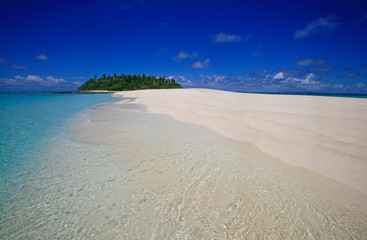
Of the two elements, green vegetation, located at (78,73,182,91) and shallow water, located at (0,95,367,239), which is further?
green vegetation, located at (78,73,182,91)

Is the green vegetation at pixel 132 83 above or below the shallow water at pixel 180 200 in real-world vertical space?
above

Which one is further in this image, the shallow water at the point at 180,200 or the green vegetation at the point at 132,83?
the green vegetation at the point at 132,83

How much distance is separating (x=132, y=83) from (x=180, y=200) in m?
83.7

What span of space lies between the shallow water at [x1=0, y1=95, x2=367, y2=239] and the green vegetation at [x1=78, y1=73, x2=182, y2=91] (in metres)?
77.7

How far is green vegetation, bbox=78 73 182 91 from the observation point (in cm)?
7800

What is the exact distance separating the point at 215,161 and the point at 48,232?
275 cm

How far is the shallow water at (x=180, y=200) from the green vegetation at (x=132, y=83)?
255 ft

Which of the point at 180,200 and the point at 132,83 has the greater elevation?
the point at 132,83

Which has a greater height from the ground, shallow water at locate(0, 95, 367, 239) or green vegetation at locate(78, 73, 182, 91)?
green vegetation at locate(78, 73, 182, 91)

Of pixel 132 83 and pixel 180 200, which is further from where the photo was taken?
pixel 132 83

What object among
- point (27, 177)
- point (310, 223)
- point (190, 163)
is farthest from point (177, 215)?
point (27, 177)

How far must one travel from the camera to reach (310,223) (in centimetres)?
184

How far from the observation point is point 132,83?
261ft

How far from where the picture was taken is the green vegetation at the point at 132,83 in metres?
78.0
